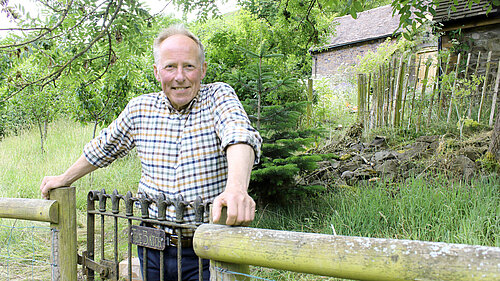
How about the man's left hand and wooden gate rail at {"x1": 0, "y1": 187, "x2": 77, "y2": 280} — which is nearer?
the man's left hand

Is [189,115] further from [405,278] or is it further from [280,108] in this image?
[280,108]

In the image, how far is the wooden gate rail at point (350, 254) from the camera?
92 centimetres

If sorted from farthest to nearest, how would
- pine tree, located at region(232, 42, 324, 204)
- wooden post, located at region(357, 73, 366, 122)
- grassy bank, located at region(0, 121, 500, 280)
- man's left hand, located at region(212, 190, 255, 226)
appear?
wooden post, located at region(357, 73, 366, 122), pine tree, located at region(232, 42, 324, 204), grassy bank, located at region(0, 121, 500, 280), man's left hand, located at region(212, 190, 255, 226)

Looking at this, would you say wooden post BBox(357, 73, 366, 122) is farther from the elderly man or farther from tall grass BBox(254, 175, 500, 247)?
the elderly man

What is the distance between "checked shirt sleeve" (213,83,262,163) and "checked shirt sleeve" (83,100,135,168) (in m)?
0.55

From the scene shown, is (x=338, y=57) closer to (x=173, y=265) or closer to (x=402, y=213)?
(x=402, y=213)

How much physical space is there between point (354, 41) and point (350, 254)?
775 inches

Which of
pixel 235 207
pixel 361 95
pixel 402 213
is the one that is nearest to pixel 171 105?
pixel 235 207

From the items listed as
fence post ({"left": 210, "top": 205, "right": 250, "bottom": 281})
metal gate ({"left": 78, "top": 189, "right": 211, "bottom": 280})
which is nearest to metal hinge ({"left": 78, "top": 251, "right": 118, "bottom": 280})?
metal gate ({"left": 78, "top": 189, "right": 211, "bottom": 280})

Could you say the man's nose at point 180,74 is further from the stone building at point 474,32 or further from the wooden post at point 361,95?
the stone building at point 474,32

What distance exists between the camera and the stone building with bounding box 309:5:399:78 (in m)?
18.9

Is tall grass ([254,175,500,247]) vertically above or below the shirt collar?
below

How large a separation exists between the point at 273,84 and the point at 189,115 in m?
2.22

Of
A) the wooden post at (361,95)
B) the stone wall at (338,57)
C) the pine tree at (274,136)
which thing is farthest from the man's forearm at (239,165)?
the stone wall at (338,57)
